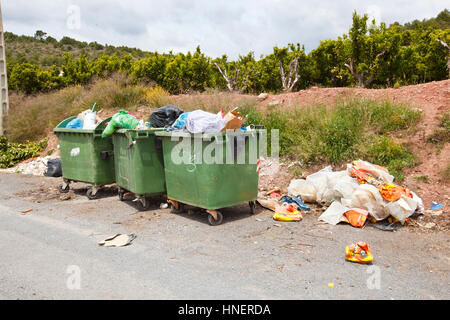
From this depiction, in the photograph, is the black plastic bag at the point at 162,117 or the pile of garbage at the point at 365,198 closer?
the pile of garbage at the point at 365,198

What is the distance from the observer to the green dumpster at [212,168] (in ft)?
16.9

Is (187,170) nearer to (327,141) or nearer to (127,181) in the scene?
(127,181)

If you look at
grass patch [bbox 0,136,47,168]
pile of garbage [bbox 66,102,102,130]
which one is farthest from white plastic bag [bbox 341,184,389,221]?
grass patch [bbox 0,136,47,168]

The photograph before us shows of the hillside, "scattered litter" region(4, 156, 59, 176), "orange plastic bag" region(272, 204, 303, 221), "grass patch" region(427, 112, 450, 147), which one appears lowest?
"orange plastic bag" region(272, 204, 303, 221)

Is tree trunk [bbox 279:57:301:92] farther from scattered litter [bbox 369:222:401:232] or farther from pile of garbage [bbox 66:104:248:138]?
scattered litter [bbox 369:222:401:232]

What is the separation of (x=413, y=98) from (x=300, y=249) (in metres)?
5.58

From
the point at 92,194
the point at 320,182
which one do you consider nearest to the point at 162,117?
the point at 92,194

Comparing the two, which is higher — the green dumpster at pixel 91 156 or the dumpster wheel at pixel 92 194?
the green dumpster at pixel 91 156

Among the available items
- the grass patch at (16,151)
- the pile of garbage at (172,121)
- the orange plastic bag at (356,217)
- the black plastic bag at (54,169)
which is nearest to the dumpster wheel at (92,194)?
the pile of garbage at (172,121)

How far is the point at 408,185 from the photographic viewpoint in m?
6.03

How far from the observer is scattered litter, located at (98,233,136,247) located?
4.46 meters

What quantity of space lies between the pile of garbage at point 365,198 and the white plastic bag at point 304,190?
0.19 meters

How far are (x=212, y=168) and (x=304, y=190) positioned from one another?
181 centimetres

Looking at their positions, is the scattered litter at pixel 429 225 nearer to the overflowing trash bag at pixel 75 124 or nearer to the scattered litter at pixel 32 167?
the overflowing trash bag at pixel 75 124
